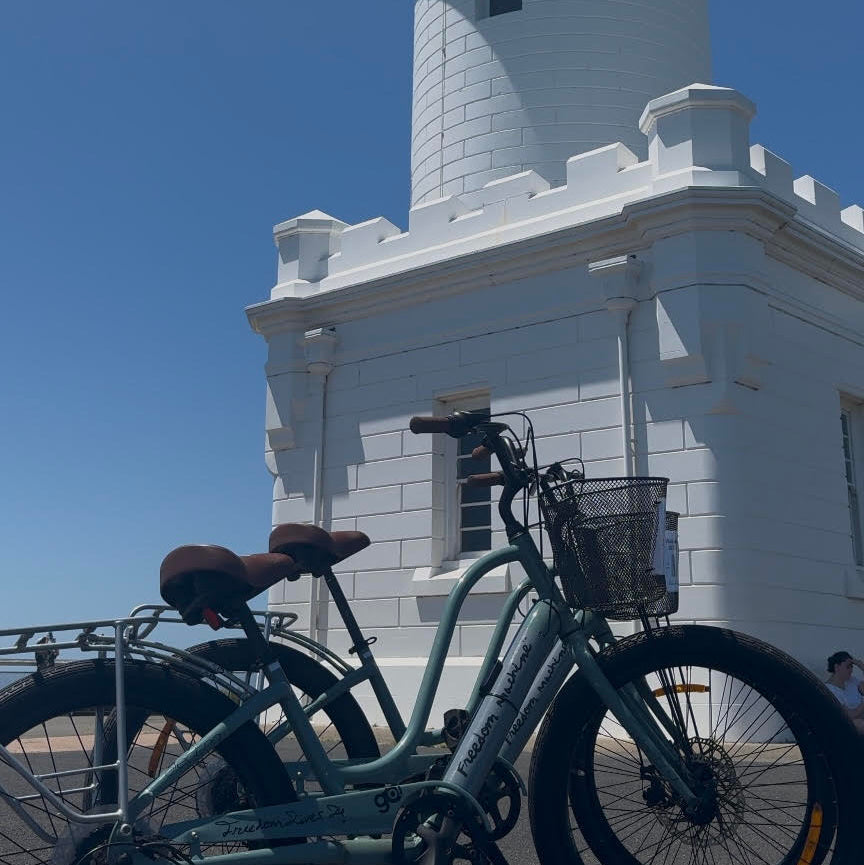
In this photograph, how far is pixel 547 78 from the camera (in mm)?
12992

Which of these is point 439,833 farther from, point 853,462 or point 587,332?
point 853,462

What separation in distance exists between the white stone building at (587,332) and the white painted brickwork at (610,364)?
0.02 m

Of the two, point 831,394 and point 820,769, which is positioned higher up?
point 831,394

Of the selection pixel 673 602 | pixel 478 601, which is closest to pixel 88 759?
pixel 673 602

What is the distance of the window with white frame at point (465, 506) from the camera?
36.9ft

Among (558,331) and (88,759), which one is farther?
(558,331)

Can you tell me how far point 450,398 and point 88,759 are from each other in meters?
8.54

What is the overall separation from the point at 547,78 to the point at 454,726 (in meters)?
11.0

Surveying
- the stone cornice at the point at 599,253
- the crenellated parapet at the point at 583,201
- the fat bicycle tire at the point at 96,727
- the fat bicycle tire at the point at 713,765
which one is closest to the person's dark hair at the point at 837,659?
the stone cornice at the point at 599,253

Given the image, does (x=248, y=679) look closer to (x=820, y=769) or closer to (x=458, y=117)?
(x=820, y=769)

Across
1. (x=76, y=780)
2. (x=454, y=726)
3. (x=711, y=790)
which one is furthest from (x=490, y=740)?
(x=76, y=780)

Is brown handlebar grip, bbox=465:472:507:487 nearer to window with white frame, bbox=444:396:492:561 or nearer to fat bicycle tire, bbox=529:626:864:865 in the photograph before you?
fat bicycle tire, bbox=529:626:864:865

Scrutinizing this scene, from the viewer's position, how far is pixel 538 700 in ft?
10.6

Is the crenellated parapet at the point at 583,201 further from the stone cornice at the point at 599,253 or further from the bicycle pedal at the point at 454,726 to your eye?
the bicycle pedal at the point at 454,726
